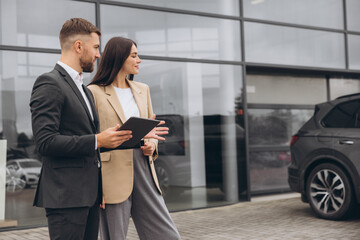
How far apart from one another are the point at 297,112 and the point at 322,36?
1605 mm

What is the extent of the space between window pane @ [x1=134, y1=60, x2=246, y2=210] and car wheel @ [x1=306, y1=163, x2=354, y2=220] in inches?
76.2

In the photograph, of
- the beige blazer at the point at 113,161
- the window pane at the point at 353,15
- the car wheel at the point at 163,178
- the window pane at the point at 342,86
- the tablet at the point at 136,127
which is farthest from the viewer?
the window pane at the point at 342,86

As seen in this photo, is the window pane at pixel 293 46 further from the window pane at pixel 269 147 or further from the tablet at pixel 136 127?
the tablet at pixel 136 127

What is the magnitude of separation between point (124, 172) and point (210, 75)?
5.73 meters

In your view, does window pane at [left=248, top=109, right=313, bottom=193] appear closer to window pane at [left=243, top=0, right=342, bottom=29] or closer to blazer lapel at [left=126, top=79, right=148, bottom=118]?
window pane at [left=243, top=0, right=342, bottom=29]

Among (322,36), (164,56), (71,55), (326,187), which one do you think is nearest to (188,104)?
(164,56)

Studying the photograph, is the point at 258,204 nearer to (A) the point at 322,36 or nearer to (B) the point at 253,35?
(B) the point at 253,35

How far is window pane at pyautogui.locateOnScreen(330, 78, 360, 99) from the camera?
10656 mm

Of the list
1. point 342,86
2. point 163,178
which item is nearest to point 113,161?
point 163,178

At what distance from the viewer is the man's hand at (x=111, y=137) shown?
7.50 ft

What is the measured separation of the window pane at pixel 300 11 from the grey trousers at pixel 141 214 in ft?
21.7

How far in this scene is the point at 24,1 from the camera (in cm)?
689

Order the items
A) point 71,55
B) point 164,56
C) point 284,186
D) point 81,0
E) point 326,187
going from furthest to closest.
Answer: point 284,186 → point 164,56 → point 81,0 → point 326,187 → point 71,55

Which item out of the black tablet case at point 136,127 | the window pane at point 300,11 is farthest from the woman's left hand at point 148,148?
the window pane at point 300,11
